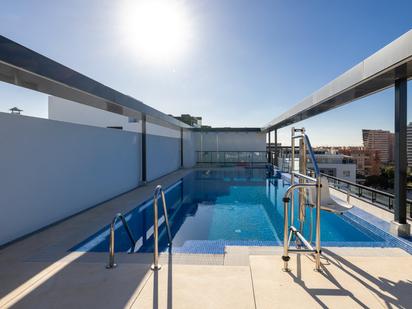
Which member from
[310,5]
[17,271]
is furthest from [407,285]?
[310,5]

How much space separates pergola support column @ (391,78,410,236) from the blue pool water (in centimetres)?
41

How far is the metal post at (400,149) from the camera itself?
3609mm

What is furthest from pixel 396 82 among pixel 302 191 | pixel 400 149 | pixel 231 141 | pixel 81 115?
pixel 81 115

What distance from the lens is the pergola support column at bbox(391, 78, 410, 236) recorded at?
11.8 feet

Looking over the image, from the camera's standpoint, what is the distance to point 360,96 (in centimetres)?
491

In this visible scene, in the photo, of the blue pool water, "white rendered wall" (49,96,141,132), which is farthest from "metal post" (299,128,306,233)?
"white rendered wall" (49,96,141,132)

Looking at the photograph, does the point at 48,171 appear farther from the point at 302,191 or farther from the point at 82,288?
the point at 302,191

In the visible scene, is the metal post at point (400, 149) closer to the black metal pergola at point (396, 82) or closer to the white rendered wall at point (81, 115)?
the black metal pergola at point (396, 82)

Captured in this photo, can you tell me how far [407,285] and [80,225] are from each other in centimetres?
470

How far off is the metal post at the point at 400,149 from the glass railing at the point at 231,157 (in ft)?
47.3

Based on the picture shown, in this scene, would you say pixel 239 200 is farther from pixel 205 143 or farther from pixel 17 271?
pixel 205 143

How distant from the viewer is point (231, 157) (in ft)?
60.0

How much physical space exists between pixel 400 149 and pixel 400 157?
0.40 feet

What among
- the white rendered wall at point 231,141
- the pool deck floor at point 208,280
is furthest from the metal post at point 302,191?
the white rendered wall at point 231,141
